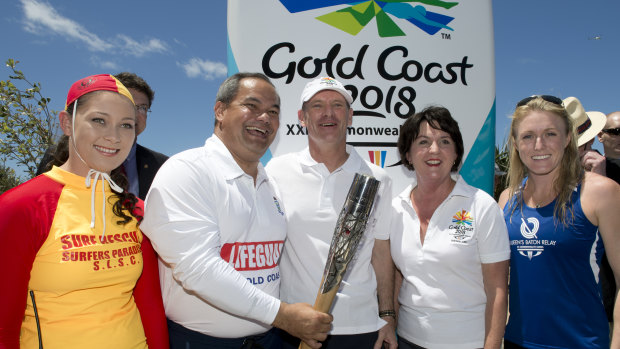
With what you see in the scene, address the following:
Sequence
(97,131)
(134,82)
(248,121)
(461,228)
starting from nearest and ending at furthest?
(97,131) < (248,121) < (461,228) < (134,82)

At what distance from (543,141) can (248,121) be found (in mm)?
1621

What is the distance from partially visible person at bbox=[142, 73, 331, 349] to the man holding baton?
0.20m

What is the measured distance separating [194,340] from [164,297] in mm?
264

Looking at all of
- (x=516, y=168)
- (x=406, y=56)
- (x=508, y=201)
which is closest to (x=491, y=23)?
(x=406, y=56)

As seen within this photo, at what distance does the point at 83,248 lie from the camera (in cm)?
145

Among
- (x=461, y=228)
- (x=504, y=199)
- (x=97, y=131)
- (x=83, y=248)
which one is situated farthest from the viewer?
(x=504, y=199)

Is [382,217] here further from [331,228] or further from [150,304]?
[150,304]

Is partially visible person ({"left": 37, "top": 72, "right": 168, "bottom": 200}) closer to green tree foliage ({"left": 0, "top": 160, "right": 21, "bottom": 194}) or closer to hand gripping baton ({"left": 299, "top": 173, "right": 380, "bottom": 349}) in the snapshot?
hand gripping baton ({"left": 299, "top": 173, "right": 380, "bottom": 349})

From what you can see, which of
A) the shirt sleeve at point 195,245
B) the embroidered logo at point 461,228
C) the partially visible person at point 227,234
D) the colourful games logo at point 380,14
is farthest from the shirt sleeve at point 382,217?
the colourful games logo at point 380,14

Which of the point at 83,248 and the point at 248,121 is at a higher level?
the point at 248,121

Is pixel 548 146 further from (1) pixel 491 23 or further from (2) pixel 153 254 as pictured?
(2) pixel 153 254

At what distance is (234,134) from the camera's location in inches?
77.1

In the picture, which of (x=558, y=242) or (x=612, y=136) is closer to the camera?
(x=558, y=242)

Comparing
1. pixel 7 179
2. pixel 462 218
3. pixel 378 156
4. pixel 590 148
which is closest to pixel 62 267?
pixel 462 218
